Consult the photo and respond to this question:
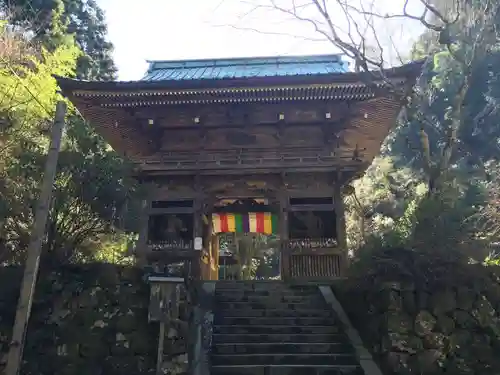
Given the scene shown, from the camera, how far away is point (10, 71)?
8.54 meters

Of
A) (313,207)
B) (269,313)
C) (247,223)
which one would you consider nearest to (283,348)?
(269,313)

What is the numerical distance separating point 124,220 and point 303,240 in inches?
178

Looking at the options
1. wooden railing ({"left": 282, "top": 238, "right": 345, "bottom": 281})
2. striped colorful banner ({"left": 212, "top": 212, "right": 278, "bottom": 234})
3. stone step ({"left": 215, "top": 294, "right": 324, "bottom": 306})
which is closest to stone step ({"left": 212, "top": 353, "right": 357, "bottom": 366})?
stone step ({"left": 215, "top": 294, "right": 324, "bottom": 306})

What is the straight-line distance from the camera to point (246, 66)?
16.1 meters

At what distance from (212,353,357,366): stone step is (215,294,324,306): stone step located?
1.80 m

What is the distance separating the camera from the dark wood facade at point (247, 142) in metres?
11.0

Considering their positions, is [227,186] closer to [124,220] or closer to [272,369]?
[124,220]

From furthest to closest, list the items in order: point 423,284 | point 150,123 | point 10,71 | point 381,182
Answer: point 381,182
point 150,123
point 10,71
point 423,284

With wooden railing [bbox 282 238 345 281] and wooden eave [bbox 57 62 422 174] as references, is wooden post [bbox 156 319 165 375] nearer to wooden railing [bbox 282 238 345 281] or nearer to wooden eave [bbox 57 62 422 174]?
wooden railing [bbox 282 238 345 281]

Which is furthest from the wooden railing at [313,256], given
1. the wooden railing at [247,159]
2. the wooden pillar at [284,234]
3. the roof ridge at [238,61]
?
the roof ridge at [238,61]

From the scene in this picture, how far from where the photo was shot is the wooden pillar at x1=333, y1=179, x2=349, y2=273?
11.2 m

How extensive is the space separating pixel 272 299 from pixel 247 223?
4962 mm

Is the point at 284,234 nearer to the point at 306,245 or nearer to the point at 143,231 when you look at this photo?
the point at 306,245

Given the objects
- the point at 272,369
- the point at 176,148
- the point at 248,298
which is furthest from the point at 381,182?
the point at 272,369
